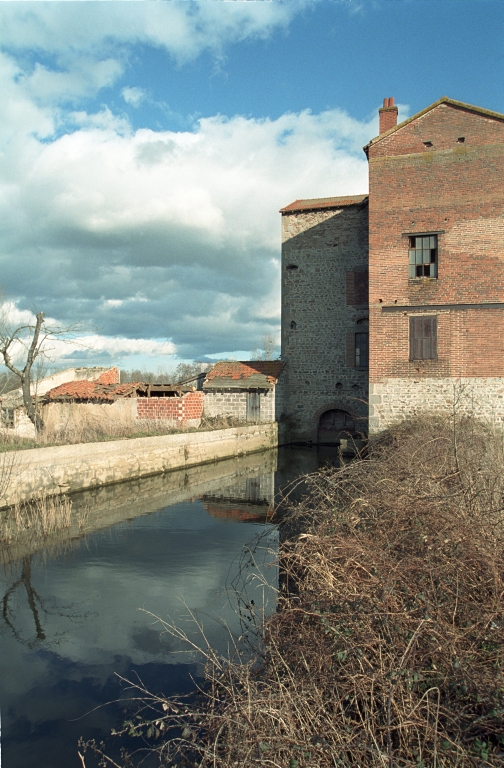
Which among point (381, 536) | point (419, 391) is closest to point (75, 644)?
point (381, 536)

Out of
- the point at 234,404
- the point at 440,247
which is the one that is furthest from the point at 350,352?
the point at 440,247

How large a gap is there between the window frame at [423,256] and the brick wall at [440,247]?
0.16 m

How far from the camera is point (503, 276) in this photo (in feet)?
54.7

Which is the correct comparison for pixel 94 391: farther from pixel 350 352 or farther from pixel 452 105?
pixel 452 105

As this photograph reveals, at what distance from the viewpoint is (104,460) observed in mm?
14281

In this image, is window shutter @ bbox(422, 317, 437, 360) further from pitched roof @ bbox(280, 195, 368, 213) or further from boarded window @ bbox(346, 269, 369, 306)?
pitched roof @ bbox(280, 195, 368, 213)

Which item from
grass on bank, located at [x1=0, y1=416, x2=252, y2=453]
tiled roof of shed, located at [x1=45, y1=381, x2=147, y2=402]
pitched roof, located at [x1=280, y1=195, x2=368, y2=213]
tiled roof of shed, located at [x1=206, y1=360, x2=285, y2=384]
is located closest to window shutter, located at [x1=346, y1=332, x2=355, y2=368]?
tiled roof of shed, located at [x1=206, y1=360, x2=285, y2=384]

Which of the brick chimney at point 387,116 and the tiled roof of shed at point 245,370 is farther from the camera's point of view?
the tiled roof of shed at point 245,370

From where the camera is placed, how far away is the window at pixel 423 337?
17234mm

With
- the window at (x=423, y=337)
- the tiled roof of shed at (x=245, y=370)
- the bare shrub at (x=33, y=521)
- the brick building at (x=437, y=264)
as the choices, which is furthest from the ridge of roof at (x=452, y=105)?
the bare shrub at (x=33, y=521)

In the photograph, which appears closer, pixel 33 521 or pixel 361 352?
pixel 33 521

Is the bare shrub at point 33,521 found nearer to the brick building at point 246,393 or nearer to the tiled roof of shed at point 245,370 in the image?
the brick building at point 246,393

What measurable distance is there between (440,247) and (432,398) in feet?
16.5

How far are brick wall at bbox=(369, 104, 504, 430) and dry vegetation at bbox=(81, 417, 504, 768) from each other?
12929 mm
